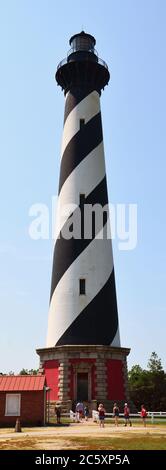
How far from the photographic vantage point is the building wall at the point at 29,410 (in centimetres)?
2192

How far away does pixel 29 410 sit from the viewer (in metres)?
Answer: 22.0

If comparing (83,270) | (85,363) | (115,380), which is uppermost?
(83,270)

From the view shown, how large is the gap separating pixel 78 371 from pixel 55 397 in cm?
177

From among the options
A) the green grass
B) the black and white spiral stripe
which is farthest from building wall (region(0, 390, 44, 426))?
the green grass

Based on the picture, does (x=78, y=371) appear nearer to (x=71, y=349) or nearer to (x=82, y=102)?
(x=71, y=349)

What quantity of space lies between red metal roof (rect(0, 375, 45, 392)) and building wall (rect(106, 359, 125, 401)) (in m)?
4.91

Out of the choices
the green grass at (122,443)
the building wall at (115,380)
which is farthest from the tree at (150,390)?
the green grass at (122,443)

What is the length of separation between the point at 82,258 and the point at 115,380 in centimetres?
647

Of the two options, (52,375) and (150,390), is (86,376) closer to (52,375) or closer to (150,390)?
(52,375)

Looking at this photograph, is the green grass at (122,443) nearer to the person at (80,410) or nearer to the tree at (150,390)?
the person at (80,410)

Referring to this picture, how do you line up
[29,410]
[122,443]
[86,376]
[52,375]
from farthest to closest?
1. [52,375]
2. [86,376]
3. [29,410]
4. [122,443]

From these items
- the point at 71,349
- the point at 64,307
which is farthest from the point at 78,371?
the point at 64,307

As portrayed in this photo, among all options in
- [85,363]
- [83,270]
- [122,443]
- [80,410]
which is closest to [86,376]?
[85,363]

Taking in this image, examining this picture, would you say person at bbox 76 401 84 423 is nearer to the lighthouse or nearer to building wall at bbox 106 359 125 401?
the lighthouse
